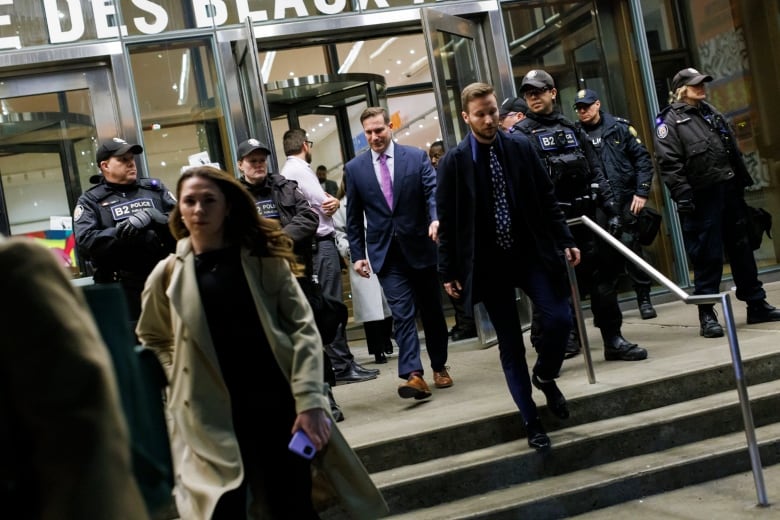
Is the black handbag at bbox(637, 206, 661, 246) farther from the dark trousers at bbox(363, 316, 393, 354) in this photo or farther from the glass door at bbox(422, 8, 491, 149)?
the dark trousers at bbox(363, 316, 393, 354)

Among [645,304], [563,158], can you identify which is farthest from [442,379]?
[645,304]

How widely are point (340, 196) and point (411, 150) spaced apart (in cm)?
215

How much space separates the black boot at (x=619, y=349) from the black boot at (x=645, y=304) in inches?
72.8

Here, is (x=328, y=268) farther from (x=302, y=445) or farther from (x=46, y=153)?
(x=302, y=445)

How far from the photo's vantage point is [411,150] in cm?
666

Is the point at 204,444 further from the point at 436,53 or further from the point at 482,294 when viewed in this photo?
the point at 436,53

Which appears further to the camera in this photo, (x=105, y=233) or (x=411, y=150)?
(x=411, y=150)

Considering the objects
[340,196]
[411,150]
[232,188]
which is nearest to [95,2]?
[340,196]

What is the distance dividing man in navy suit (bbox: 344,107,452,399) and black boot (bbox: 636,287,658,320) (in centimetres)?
266

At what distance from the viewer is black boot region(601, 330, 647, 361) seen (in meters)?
6.61

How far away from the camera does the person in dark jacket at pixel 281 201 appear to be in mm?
6063

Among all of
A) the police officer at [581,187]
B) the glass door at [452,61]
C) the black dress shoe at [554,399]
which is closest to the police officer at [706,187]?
the police officer at [581,187]

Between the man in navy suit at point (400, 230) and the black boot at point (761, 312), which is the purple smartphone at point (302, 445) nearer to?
the man in navy suit at point (400, 230)

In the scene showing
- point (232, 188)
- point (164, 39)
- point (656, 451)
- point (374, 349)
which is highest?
point (164, 39)
